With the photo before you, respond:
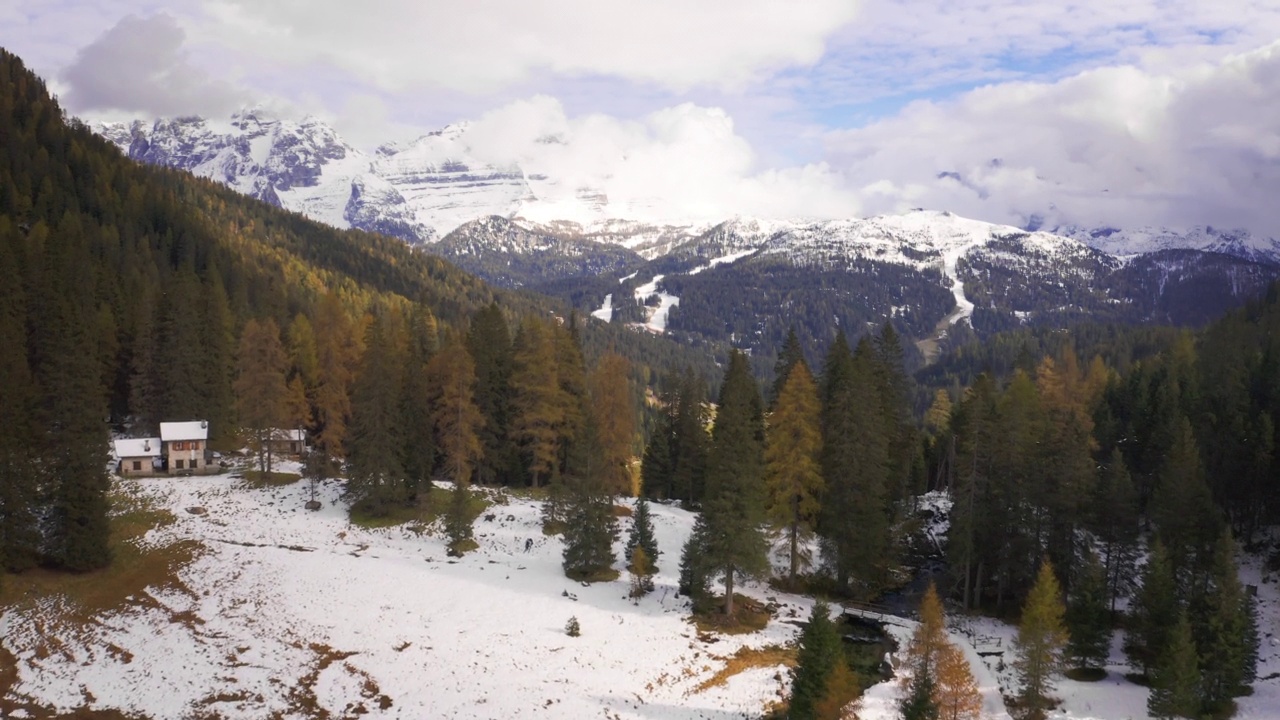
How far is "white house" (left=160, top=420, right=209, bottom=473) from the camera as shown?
5712 centimetres

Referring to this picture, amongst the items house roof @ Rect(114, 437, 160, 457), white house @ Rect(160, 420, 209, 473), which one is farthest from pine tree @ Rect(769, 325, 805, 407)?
house roof @ Rect(114, 437, 160, 457)

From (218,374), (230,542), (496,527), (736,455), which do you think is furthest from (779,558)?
(218,374)

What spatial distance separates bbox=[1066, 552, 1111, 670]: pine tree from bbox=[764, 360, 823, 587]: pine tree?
14.7 meters

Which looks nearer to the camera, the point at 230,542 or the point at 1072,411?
the point at 230,542

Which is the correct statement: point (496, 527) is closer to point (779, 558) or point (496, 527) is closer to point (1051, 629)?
point (779, 558)

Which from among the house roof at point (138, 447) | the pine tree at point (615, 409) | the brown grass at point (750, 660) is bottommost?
the brown grass at point (750, 660)

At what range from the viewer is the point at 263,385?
5462 cm

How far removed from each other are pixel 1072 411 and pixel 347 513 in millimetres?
54331

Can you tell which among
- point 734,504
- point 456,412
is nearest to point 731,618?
point 734,504

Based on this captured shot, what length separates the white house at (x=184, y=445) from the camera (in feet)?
187

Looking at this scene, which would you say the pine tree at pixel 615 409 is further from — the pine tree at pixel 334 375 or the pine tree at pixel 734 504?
the pine tree at pixel 334 375

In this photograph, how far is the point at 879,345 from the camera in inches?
2598

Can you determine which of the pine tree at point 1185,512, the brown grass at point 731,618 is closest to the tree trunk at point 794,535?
the brown grass at point 731,618

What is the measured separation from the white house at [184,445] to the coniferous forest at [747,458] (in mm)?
2837
